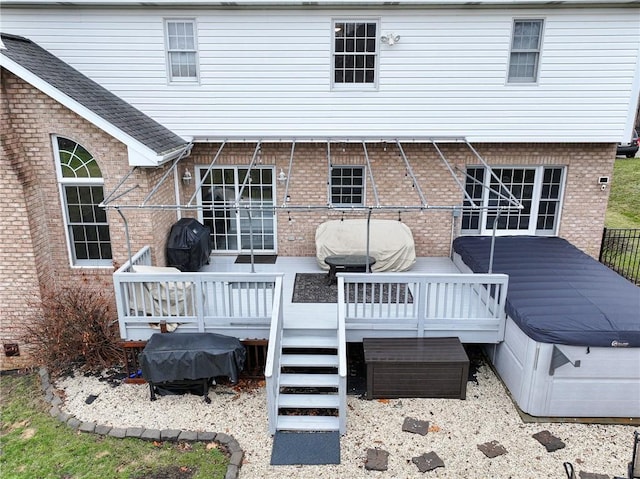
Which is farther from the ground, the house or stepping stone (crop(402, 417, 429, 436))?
the house

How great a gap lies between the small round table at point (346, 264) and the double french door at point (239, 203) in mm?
2432

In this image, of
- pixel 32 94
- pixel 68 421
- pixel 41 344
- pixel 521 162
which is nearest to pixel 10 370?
pixel 41 344

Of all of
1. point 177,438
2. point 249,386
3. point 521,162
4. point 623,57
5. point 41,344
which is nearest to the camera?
point 177,438

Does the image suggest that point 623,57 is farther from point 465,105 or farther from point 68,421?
point 68,421

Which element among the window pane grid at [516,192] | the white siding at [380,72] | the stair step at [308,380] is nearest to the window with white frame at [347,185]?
the white siding at [380,72]

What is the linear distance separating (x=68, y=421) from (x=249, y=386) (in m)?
2.86

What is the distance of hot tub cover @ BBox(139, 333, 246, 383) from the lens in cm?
740

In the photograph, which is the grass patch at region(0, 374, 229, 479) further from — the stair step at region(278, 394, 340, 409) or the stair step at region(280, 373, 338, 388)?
the stair step at region(280, 373, 338, 388)

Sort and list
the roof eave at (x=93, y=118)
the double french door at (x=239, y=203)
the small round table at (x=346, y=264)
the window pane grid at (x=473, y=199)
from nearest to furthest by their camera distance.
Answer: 1. the roof eave at (x=93, y=118)
2. the small round table at (x=346, y=264)
3. the double french door at (x=239, y=203)
4. the window pane grid at (x=473, y=199)

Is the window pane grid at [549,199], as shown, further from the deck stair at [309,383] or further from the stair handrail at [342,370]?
the deck stair at [309,383]

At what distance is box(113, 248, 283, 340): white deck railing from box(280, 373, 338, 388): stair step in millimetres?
1088

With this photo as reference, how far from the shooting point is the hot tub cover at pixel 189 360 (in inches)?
291

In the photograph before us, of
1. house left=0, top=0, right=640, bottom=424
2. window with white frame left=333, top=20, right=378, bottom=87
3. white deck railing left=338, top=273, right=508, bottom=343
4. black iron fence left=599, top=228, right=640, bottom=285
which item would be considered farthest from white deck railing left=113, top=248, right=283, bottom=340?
black iron fence left=599, top=228, right=640, bottom=285

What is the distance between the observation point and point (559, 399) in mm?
7133
